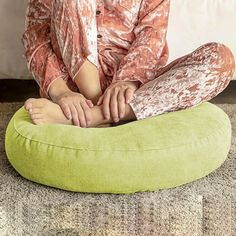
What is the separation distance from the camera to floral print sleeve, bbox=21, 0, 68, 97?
1299 mm

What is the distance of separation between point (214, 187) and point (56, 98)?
0.41 m

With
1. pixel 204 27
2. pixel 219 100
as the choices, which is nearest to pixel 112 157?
pixel 204 27

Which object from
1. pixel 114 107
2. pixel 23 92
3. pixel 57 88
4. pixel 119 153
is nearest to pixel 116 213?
pixel 119 153

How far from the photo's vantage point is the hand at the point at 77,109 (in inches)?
47.3

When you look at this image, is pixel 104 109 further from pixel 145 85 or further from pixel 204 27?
pixel 204 27

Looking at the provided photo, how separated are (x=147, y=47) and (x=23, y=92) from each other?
71cm

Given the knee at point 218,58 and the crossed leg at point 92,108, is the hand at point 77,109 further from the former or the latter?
the knee at point 218,58

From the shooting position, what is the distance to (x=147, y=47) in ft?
4.33

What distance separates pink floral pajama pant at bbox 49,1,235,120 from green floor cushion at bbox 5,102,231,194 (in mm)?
43

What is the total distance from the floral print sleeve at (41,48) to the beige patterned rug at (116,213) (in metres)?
0.29

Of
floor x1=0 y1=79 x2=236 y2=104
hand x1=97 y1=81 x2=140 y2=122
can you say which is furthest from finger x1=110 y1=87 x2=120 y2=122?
floor x1=0 y1=79 x2=236 y2=104

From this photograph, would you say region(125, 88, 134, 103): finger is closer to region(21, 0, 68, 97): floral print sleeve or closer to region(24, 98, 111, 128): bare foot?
region(24, 98, 111, 128): bare foot

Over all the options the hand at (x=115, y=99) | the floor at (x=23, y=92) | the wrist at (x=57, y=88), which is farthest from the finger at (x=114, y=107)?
the floor at (x=23, y=92)

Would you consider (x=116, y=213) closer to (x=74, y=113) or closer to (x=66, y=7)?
(x=74, y=113)
